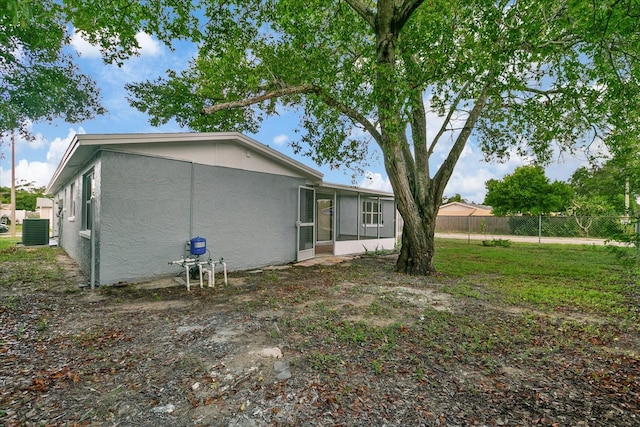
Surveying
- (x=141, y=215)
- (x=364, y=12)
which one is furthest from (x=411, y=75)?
(x=141, y=215)

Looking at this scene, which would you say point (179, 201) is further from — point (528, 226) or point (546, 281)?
point (528, 226)

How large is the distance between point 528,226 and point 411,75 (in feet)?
68.7

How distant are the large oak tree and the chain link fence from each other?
1008 centimetres

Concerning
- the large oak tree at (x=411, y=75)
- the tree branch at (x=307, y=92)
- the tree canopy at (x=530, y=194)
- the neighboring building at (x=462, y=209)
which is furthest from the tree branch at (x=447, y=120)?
the neighboring building at (x=462, y=209)

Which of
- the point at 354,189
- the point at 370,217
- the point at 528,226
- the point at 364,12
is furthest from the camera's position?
the point at 528,226

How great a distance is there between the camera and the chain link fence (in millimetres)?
18391

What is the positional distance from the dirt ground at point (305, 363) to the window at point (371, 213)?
26.0ft

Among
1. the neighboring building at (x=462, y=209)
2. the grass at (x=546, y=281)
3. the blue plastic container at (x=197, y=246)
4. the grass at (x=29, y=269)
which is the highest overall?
the neighboring building at (x=462, y=209)

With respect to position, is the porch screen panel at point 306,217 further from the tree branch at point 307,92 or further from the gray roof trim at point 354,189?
the tree branch at point 307,92

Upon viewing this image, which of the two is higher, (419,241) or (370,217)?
(370,217)

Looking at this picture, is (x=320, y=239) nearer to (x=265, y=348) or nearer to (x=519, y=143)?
(x=519, y=143)

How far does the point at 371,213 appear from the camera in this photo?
13273 millimetres

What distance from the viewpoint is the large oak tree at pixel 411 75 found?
17.5 feet

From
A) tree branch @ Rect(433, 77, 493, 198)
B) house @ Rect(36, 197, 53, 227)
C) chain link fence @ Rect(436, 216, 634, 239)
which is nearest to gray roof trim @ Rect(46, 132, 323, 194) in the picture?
tree branch @ Rect(433, 77, 493, 198)
